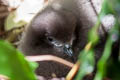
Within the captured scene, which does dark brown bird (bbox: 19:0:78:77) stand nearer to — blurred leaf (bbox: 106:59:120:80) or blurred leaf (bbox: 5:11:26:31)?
blurred leaf (bbox: 5:11:26:31)

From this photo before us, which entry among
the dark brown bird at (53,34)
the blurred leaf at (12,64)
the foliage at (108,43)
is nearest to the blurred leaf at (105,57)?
the foliage at (108,43)

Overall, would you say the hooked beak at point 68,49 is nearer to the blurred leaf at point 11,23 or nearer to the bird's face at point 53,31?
the bird's face at point 53,31

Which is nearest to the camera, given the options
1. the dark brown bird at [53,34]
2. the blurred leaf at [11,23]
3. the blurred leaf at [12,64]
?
the blurred leaf at [12,64]

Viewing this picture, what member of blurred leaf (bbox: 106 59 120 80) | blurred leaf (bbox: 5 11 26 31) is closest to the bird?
blurred leaf (bbox: 5 11 26 31)

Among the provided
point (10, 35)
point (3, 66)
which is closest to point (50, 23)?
point (10, 35)

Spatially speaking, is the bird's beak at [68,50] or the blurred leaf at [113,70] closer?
the blurred leaf at [113,70]

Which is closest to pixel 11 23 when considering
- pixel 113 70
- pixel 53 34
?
pixel 53 34

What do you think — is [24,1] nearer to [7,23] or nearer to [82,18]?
[7,23]
